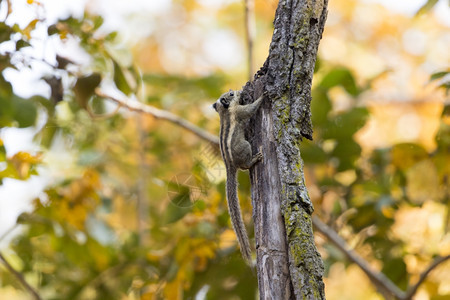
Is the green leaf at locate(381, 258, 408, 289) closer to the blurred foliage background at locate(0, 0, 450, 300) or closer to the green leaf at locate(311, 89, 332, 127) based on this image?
the blurred foliage background at locate(0, 0, 450, 300)

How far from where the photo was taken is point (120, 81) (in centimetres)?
380

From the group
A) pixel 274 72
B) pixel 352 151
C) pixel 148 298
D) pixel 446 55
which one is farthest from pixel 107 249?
pixel 446 55

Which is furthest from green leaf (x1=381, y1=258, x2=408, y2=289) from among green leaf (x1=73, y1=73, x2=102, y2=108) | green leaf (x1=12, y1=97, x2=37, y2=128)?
green leaf (x1=12, y1=97, x2=37, y2=128)

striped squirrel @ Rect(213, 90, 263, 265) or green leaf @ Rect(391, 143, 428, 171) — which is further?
green leaf @ Rect(391, 143, 428, 171)

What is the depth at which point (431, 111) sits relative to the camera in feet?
28.9

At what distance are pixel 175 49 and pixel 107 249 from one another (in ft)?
19.4

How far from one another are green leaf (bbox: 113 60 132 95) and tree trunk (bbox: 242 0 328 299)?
1526 millimetres

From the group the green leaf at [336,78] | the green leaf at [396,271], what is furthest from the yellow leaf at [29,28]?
the green leaf at [396,271]

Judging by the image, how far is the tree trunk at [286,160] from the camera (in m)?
2.07

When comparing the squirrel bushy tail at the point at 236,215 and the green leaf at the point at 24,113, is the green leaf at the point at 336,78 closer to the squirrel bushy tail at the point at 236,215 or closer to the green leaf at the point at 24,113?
the squirrel bushy tail at the point at 236,215

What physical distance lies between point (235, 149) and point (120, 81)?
4.11ft

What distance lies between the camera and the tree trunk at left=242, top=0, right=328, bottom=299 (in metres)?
2.07

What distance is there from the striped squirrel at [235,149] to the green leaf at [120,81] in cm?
63

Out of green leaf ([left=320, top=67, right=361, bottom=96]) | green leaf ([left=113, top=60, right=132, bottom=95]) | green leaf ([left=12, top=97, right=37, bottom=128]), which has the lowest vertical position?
green leaf ([left=12, top=97, right=37, bottom=128])
